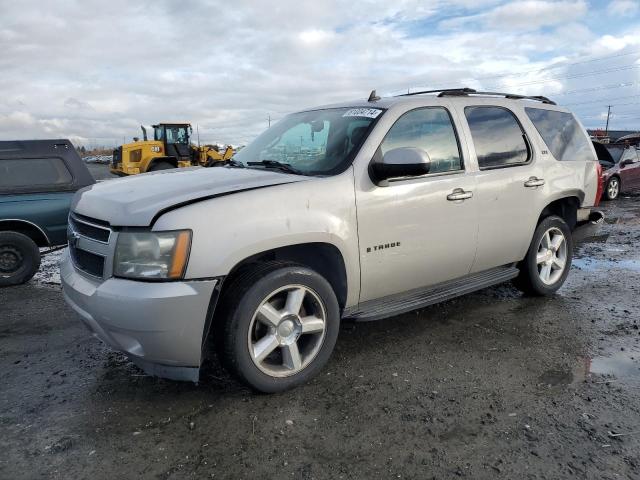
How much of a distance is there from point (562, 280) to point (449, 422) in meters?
2.94

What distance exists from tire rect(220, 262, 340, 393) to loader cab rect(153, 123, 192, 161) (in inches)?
805

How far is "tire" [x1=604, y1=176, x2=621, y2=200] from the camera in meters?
13.2

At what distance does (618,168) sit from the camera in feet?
44.3

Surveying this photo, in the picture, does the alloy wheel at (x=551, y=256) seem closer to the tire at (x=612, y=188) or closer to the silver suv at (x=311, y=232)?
the silver suv at (x=311, y=232)

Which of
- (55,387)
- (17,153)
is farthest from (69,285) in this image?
(17,153)

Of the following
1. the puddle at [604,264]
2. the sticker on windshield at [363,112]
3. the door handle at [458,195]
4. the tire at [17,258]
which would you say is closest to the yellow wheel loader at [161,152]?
the tire at [17,258]

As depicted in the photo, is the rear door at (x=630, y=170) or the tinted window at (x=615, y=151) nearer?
the rear door at (x=630, y=170)

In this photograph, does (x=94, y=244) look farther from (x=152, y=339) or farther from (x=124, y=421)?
(x=124, y=421)

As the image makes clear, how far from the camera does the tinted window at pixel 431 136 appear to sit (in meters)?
3.65

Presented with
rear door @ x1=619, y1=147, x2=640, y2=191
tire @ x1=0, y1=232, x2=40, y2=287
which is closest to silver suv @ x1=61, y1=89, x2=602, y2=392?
tire @ x1=0, y1=232, x2=40, y2=287

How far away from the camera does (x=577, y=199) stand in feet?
16.6

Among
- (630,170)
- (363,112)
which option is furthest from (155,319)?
(630,170)

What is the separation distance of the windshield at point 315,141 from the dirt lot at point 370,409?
1451 mm

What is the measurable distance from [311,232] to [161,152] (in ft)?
67.7
